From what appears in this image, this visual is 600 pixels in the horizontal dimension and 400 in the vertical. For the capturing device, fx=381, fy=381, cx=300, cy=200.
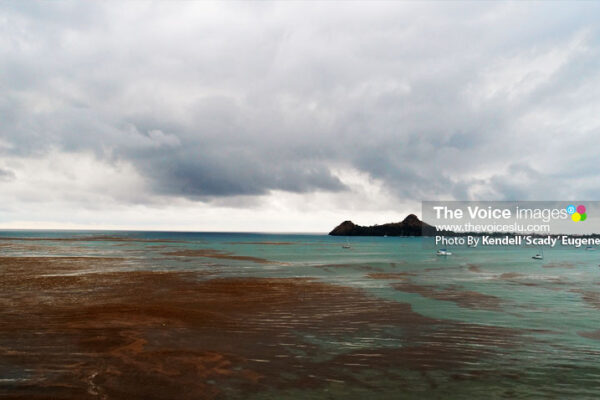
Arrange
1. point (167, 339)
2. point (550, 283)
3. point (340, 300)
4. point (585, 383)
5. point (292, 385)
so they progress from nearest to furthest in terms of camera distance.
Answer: point (292, 385)
point (585, 383)
point (167, 339)
point (340, 300)
point (550, 283)

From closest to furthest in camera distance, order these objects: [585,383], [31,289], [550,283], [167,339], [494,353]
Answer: [585,383] → [494,353] → [167,339] → [31,289] → [550,283]

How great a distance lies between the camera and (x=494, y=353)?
611 inches

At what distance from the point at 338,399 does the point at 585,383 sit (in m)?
8.55

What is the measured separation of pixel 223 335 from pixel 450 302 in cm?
1796

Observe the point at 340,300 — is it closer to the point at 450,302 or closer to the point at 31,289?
the point at 450,302

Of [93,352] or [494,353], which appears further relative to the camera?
[494,353]

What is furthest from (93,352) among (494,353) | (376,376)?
(494,353)

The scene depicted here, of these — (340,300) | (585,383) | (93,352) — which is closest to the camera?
(585,383)

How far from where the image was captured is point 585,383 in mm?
12648

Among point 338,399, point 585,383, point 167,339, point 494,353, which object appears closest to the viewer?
point 338,399

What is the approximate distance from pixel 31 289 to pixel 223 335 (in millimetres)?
22536

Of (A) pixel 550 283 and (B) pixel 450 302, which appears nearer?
(B) pixel 450 302

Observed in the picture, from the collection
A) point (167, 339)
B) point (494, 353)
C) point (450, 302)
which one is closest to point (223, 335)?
point (167, 339)

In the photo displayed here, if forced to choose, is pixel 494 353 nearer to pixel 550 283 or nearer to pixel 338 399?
pixel 338 399
